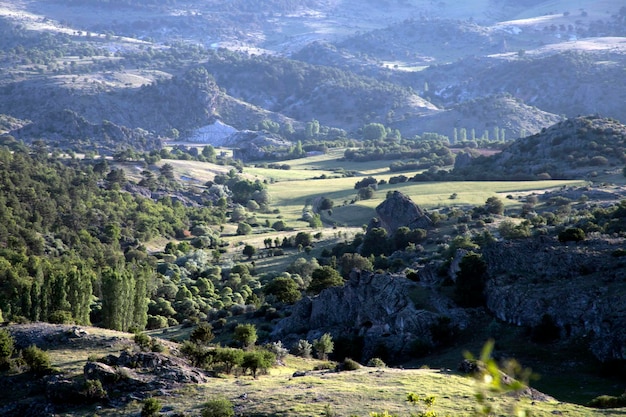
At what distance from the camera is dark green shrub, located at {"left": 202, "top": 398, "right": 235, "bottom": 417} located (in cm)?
3988

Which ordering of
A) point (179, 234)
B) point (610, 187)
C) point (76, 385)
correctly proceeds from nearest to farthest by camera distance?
point (76, 385)
point (610, 187)
point (179, 234)

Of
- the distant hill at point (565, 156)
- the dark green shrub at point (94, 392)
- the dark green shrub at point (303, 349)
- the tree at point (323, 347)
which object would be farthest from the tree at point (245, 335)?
the distant hill at point (565, 156)

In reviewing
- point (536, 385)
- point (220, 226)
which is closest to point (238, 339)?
point (536, 385)

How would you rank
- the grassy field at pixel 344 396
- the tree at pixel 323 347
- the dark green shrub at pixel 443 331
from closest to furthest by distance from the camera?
the grassy field at pixel 344 396
the tree at pixel 323 347
the dark green shrub at pixel 443 331

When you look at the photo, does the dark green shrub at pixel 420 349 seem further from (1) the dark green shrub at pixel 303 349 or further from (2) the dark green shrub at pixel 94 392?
(2) the dark green shrub at pixel 94 392

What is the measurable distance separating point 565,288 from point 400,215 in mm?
67401

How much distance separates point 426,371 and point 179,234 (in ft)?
381

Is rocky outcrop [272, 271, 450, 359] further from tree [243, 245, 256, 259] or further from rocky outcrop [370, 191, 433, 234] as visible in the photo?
tree [243, 245, 256, 259]

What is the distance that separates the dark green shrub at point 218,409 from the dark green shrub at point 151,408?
2.66m

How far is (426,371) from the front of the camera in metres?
51.7

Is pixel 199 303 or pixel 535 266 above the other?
pixel 535 266

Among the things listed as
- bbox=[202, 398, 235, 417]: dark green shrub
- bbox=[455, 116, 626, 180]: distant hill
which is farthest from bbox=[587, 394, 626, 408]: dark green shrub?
bbox=[455, 116, 626, 180]: distant hill

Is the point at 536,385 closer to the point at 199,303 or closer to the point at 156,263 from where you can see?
the point at 199,303

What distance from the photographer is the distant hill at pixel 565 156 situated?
578ft
